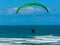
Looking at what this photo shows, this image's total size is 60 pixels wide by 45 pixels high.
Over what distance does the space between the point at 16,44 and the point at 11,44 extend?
24.9 inches

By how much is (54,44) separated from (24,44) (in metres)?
3.61

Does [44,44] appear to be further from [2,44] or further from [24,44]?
[2,44]

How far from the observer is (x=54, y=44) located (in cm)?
3142

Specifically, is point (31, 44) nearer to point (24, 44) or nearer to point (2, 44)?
point (24, 44)

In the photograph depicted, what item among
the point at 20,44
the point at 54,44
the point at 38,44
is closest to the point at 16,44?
the point at 20,44

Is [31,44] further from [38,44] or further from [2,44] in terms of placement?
[2,44]

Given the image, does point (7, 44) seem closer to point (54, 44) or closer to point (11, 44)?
point (11, 44)

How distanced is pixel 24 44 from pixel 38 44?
1.71 metres

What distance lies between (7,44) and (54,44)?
5.65m

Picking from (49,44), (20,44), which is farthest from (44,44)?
(20,44)

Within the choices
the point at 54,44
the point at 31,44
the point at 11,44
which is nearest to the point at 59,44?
the point at 54,44

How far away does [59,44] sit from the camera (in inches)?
1247

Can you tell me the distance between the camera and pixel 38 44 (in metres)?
31.5

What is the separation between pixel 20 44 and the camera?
31.3 meters
